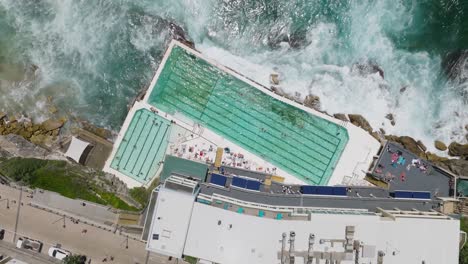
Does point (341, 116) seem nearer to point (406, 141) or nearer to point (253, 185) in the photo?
point (406, 141)

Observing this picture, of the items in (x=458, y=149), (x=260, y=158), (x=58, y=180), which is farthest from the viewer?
(x=458, y=149)

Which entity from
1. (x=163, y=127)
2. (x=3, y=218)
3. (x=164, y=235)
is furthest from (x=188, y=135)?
(x=3, y=218)

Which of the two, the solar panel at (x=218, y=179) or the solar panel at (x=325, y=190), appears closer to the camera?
the solar panel at (x=218, y=179)

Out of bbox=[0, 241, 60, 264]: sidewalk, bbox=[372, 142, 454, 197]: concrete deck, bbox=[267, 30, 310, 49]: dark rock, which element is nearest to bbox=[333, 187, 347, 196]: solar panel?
bbox=[372, 142, 454, 197]: concrete deck

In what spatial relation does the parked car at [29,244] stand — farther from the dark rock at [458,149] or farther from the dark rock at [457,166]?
the dark rock at [458,149]

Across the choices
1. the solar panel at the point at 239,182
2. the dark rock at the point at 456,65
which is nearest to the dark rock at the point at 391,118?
the dark rock at the point at 456,65

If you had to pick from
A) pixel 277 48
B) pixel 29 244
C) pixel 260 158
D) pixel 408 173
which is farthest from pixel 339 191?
pixel 29 244

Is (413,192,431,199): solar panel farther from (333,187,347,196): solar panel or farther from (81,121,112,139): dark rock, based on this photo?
(81,121,112,139): dark rock
